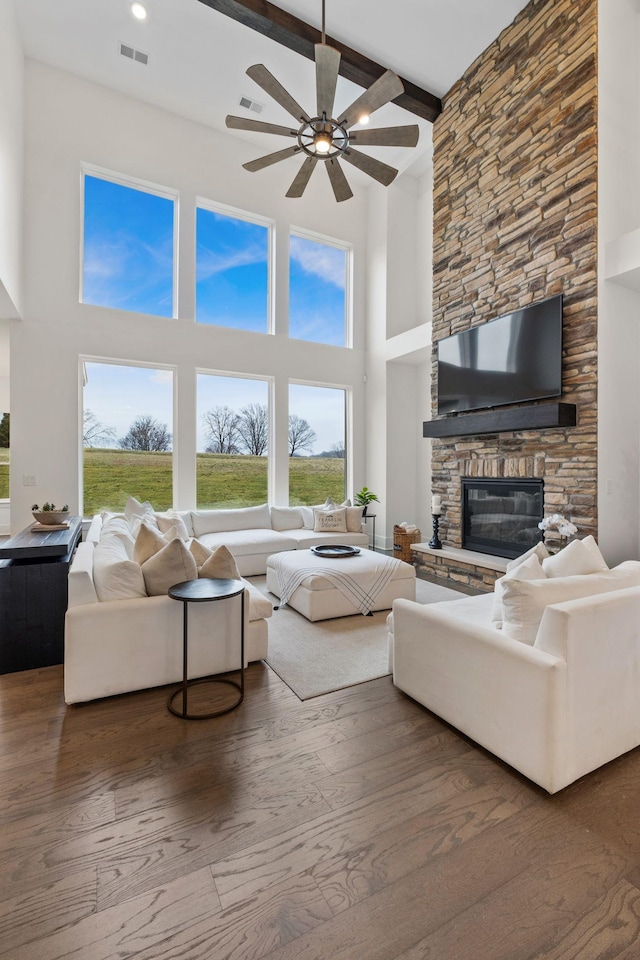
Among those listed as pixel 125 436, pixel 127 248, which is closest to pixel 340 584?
pixel 125 436

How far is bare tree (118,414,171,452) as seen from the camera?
5910 mm

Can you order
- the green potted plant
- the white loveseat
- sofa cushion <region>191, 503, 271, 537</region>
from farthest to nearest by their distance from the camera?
the green potted plant
sofa cushion <region>191, 503, 271, 537</region>
the white loveseat

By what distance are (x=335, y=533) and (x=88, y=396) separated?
141 inches

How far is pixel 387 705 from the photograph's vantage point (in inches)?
97.0

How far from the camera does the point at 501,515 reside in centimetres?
500

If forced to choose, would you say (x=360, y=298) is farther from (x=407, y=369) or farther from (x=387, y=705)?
(x=387, y=705)

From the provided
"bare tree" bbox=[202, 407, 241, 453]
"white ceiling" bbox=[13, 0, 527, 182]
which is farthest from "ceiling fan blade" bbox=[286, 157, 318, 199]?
"bare tree" bbox=[202, 407, 241, 453]

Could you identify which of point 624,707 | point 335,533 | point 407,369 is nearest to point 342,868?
point 624,707

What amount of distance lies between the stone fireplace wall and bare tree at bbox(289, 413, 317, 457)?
2230 millimetres

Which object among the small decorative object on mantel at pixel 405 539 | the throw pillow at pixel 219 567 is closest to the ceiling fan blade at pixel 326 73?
the throw pillow at pixel 219 567

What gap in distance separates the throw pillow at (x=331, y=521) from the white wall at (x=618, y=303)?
3.04m

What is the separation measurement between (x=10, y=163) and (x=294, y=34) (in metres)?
3.06

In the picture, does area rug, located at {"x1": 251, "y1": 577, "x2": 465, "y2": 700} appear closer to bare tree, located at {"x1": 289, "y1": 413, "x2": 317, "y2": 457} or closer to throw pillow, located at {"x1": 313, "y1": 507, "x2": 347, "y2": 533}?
throw pillow, located at {"x1": 313, "y1": 507, "x2": 347, "y2": 533}

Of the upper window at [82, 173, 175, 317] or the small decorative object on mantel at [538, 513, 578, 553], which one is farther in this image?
the upper window at [82, 173, 175, 317]
